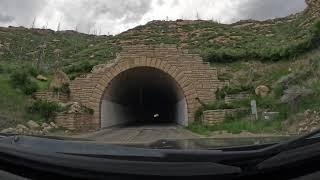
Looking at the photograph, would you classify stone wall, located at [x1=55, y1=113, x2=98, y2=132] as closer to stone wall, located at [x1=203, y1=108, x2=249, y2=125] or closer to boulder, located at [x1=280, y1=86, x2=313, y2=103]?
stone wall, located at [x1=203, y1=108, x2=249, y2=125]

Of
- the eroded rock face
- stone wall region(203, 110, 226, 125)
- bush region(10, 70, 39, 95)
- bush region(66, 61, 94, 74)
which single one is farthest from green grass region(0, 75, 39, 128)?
the eroded rock face

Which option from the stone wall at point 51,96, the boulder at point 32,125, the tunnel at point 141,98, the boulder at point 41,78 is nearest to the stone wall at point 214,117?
the tunnel at point 141,98

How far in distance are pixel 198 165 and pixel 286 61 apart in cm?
2439

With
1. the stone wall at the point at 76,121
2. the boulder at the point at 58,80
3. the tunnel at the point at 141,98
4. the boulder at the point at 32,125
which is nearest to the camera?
the boulder at the point at 32,125

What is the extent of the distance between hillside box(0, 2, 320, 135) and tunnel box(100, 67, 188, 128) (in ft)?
7.07

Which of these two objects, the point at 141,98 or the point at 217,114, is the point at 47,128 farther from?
the point at 141,98

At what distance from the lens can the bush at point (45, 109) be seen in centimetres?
2172

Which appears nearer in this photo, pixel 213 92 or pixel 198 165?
pixel 198 165

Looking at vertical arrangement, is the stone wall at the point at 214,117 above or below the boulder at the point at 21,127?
above

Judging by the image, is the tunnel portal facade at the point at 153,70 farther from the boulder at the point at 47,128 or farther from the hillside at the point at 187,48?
the boulder at the point at 47,128

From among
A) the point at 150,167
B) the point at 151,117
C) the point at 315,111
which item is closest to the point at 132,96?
the point at 151,117

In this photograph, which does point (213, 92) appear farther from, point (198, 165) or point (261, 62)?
point (198, 165)

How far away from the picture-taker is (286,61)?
25.3 meters

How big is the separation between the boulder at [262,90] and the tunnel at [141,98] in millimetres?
3860
